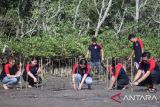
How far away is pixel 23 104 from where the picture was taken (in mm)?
13234

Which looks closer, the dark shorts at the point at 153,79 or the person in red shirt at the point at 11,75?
the dark shorts at the point at 153,79

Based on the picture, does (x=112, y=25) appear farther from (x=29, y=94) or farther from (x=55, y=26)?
(x=29, y=94)

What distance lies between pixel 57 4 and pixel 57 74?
11.7 meters

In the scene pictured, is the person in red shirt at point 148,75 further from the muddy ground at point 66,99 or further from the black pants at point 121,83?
the black pants at point 121,83

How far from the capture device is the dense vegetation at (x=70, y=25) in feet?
86.1

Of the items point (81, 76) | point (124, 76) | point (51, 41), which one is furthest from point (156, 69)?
point (51, 41)

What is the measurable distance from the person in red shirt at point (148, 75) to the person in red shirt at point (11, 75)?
3950 millimetres

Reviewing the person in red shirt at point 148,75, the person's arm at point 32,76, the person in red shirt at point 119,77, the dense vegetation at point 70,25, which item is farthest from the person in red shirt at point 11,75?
the dense vegetation at point 70,25

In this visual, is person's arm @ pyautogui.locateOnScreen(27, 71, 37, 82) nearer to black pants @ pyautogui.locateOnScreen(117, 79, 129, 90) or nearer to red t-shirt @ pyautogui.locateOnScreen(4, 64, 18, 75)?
red t-shirt @ pyautogui.locateOnScreen(4, 64, 18, 75)

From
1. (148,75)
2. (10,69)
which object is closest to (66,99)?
(148,75)

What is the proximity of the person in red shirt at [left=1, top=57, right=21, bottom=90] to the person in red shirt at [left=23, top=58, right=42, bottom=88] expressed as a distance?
72 centimetres

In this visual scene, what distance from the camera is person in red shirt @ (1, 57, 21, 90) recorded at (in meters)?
16.4

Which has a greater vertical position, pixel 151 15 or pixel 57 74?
pixel 151 15

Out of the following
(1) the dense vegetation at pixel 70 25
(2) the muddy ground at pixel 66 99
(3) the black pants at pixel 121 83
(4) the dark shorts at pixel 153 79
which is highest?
(1) the dense vegetation at pixel 70 25
